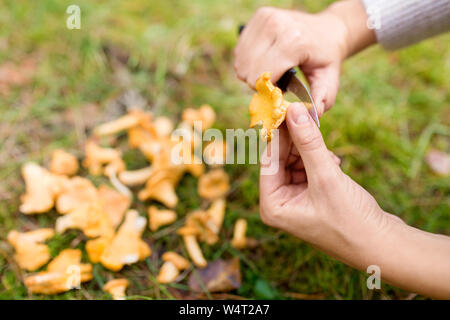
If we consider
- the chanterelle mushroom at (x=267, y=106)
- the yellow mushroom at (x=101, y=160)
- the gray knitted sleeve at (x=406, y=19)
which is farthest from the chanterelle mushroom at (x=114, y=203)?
the gray knitted sleeve at (x=406, y=19)

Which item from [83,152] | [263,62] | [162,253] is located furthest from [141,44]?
[162,253]

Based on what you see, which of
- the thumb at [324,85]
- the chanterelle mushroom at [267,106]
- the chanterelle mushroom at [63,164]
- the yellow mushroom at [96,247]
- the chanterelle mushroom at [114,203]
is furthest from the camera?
the chanterelle mushroom at [63,164]

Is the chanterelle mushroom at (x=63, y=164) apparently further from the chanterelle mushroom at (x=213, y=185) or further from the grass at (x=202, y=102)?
the chanterelle mushroom at (x=213, y=185)

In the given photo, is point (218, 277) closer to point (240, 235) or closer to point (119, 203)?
point (240, 235)

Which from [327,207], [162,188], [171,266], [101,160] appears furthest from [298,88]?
[101,160]

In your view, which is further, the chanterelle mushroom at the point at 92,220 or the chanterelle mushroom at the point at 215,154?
the chanterelle mushroom at the point at 215,154
